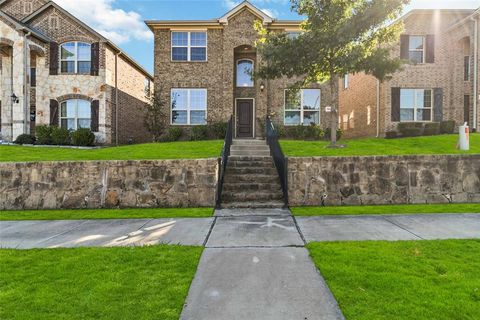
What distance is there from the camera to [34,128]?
63.3 ft

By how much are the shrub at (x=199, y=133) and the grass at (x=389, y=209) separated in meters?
11.1

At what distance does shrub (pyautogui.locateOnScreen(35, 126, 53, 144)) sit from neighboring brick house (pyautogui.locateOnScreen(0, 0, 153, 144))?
1229 millimetres

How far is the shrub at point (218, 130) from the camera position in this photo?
727 inches

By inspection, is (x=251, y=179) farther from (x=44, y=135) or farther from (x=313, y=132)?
(x=44, y=135)

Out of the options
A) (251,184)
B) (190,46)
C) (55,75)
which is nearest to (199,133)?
(190,46)

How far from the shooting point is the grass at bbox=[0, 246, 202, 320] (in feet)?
10.2

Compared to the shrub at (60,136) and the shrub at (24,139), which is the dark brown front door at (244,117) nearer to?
the shrub at (60,136)

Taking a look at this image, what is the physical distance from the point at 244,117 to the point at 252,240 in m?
14.9

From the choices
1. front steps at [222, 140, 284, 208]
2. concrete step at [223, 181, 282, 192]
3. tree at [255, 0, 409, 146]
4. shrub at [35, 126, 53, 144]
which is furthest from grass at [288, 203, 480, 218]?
shrub at [35, 126, 53, 144]

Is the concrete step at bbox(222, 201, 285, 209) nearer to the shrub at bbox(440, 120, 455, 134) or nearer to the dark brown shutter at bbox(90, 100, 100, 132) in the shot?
the dark brown shutter at bbox(90, 100, 100, 132)

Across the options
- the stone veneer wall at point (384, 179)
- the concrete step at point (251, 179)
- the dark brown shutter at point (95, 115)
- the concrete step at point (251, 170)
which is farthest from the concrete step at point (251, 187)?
the dark brown shutter at point (95, 115)

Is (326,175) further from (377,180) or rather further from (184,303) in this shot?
(184,303)

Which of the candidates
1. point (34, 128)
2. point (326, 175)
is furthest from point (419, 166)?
point (34, 128)

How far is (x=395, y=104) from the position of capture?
1939 cm
